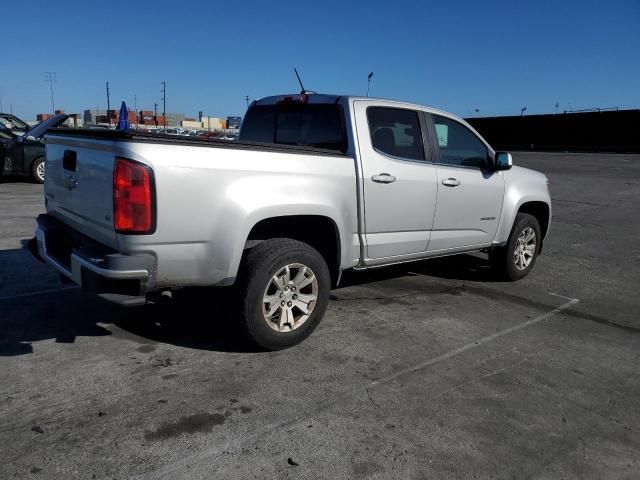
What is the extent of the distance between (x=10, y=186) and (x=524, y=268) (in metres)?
12.5

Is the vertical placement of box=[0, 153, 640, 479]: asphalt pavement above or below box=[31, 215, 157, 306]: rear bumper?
below

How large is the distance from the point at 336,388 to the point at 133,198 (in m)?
1.69

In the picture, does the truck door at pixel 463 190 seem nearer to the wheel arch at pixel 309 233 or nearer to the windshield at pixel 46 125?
the wheel arch at pixel 309 233

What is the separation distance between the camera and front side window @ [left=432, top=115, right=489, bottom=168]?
5164 millimetres

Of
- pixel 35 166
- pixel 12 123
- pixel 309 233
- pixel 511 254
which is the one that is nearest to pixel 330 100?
pixel 309 233

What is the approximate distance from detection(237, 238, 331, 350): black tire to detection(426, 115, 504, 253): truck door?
5.26 feet

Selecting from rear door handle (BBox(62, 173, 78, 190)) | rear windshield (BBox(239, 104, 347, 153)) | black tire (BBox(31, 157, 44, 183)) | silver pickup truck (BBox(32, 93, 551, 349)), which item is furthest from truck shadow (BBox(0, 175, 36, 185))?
rear door handle (BBox(62, 173, 78, 190))

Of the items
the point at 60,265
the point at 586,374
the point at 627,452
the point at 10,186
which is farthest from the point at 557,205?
the point at 10,186

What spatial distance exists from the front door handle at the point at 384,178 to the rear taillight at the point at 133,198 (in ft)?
6.09

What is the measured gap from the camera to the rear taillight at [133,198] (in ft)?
10.2

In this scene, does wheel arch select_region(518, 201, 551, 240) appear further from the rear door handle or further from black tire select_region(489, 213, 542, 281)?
the rear door handle

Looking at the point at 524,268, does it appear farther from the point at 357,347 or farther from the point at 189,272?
the point at 189,272

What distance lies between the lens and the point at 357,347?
4070 millimetres

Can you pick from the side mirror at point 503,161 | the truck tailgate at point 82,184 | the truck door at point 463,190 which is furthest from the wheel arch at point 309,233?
the side mirror at point 503,161
